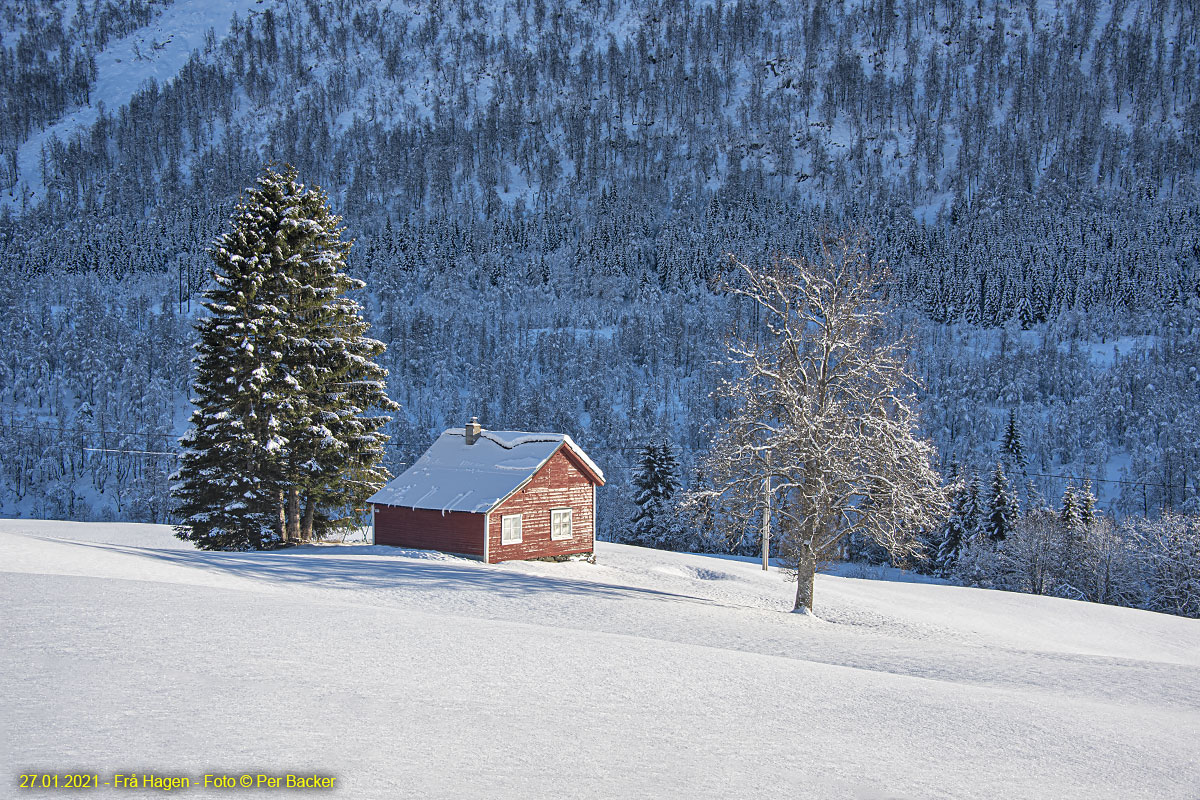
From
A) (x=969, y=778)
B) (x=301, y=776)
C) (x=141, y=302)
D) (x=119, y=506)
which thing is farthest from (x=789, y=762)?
(x=141, y=302)

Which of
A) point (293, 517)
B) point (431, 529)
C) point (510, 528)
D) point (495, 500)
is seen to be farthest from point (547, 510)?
point (293, 517)

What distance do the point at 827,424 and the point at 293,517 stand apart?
22223 millimetres

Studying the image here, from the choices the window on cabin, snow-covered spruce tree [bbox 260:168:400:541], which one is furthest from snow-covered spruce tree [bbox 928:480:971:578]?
snow-covered spruce tree [bbox 260:168:400:541]

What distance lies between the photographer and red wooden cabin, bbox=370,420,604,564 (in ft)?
101

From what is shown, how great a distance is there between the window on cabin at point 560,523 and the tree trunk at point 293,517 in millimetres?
10623

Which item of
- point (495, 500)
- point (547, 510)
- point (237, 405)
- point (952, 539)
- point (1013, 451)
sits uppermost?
point (237, 405)

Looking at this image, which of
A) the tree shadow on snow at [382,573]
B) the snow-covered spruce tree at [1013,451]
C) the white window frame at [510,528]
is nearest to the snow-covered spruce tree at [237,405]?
the tree shadow on snow at [382,573]

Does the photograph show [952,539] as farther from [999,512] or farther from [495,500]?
[495,500]

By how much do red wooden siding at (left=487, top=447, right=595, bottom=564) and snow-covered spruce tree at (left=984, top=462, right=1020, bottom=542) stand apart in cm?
5109

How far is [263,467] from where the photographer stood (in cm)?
3061

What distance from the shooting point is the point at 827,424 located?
73.8 ft

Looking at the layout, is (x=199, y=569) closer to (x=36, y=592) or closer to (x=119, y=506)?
(x=36, y=592)

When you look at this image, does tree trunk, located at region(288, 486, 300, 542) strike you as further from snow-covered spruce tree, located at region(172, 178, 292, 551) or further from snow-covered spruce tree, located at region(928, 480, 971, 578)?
snow-covered spruce tree, located at region(928, 480, 971, 578)

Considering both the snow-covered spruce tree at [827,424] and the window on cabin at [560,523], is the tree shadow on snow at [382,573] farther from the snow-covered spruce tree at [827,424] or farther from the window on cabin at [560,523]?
the window on cabin at [560,523]
